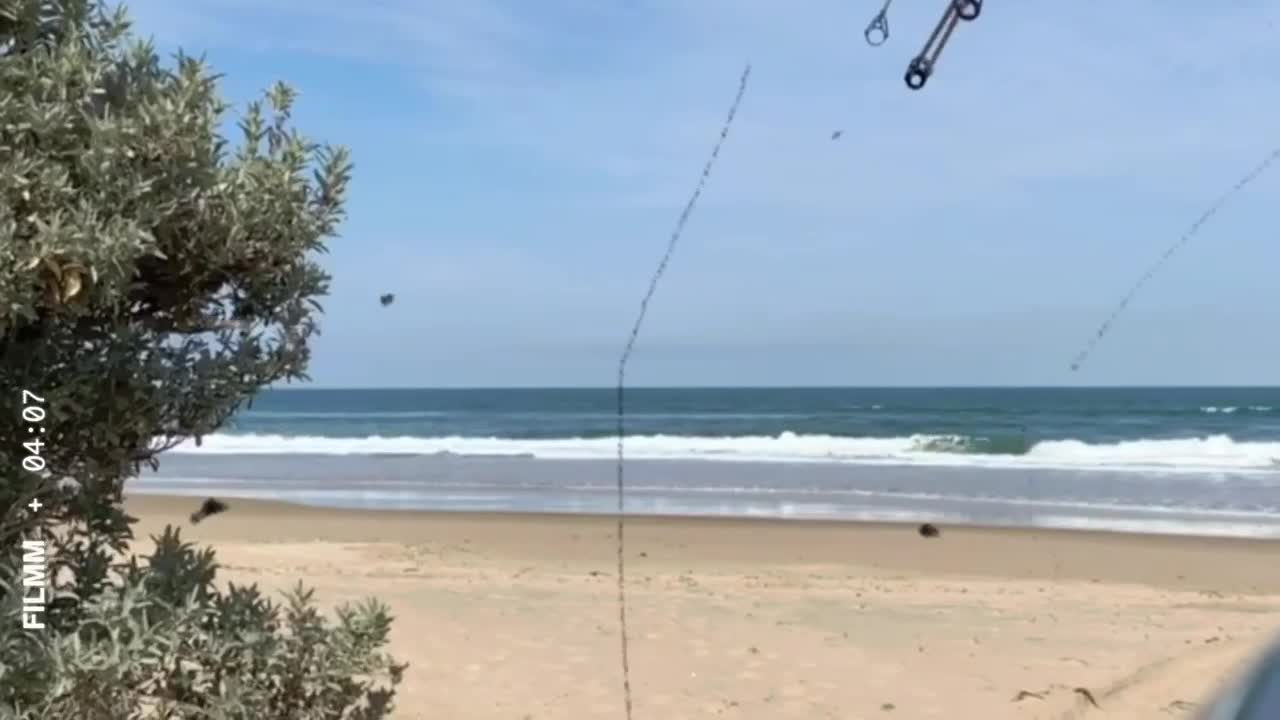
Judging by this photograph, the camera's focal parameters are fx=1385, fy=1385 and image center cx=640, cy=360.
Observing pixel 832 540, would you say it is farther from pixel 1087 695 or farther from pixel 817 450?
pixel 817 450

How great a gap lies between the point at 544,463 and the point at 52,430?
2938 cm

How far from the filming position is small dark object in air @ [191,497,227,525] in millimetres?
18809

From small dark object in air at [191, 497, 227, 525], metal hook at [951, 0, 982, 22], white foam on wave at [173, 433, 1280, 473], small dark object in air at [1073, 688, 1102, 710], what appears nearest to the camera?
metal hook at [951, 0, 982, 22]

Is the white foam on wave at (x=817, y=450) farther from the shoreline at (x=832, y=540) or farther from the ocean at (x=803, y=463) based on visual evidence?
the shoreline at (x=832, y=540)

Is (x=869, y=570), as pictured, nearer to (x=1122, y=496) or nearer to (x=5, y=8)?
(x=1122, y=496)

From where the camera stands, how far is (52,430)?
3156 mm

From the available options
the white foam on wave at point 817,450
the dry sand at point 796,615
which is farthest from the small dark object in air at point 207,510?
the white foam on wave at point 817,450

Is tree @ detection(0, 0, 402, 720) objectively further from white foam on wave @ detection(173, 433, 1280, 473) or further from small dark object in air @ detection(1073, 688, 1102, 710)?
white foam on wave @ detection(173, 433, 1280, 473)

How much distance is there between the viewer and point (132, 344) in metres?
3.17

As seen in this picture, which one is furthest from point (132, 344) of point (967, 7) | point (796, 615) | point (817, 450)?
point (817, 450)

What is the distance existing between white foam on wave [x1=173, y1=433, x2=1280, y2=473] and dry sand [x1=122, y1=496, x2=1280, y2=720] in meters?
14.6

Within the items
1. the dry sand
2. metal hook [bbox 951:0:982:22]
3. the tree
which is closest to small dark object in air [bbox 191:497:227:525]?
the dry sand

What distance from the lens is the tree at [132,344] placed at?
280cm

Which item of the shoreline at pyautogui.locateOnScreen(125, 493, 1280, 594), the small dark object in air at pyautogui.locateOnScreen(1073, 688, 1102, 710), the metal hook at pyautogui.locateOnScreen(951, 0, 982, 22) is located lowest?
the small dark object in air at pyautogui.locateOnScreen(1073, 688, 1102, 710)
